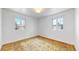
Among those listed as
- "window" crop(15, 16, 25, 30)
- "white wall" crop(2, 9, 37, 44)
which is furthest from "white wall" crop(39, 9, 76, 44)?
"window" crop(15, 16, 25, 30)

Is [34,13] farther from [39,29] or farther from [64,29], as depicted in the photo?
[64,29]

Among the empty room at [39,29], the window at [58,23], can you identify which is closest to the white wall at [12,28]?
the empty room at [39,29]

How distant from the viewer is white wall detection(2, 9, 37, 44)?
132 centimetres

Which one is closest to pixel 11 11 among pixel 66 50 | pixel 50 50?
pixel 50 50

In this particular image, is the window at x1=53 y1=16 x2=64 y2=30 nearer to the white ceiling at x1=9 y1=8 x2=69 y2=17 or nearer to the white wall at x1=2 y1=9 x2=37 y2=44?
the white ceiling at x1=9 y1=8 x2=69 y2=17

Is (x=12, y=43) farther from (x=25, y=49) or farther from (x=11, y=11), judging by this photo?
(x=11, y=11)

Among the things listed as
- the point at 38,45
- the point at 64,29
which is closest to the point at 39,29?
the point at 38,45

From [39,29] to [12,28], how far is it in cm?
44

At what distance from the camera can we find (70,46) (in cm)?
133

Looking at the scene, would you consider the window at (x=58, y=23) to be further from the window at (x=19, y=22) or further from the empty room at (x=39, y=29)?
the window at (x=19, y=22)

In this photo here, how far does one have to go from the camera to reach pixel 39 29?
57.2 inches

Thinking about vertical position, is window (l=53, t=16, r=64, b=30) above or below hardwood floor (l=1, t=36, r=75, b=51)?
above

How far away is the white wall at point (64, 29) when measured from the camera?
4.34 feet
